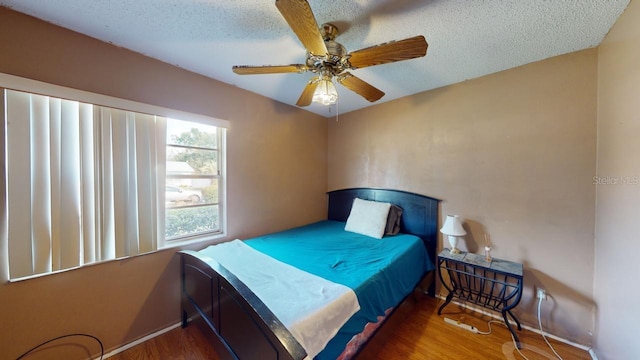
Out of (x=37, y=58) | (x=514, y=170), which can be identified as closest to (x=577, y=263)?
(x=514, y=170)

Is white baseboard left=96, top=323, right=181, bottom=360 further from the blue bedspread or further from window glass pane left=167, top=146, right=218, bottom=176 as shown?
window glass pane left=167, top=146, right=218, bottom=176

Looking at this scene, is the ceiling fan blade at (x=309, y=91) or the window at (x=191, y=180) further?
the window at (x=191, y=180)

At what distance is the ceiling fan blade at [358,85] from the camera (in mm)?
1590

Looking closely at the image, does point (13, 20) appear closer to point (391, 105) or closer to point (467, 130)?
point (391, 105)

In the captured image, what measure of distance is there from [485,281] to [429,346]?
902 millimetres

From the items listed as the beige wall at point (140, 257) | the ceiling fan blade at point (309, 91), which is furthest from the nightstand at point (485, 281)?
the beige wall at point (140, 257)

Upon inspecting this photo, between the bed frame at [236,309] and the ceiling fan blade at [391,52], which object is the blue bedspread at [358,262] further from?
the ceiling fan blade at [391,52]

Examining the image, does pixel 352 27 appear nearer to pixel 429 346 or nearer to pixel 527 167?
pixel 527 167

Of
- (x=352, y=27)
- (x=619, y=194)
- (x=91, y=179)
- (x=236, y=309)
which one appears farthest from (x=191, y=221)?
(x=619, y=194)

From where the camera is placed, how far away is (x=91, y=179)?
1596 mm

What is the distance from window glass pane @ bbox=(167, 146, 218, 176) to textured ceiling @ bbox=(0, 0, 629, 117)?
0.80m

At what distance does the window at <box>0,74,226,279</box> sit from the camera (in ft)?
4.50

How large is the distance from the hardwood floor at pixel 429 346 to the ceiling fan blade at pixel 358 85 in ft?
6.72

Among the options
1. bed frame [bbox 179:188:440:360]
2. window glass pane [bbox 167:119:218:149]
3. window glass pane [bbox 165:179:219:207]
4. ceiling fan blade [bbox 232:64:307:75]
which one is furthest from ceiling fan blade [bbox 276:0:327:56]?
window glass pane [bbox 165:179:219:207]
